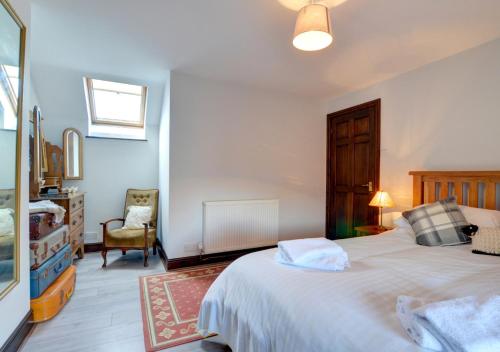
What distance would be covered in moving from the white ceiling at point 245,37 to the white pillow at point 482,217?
1546mm

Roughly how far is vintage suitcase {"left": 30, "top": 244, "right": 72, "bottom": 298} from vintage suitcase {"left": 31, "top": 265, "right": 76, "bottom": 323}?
0.05 metres

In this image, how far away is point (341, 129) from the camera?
12.8 ft

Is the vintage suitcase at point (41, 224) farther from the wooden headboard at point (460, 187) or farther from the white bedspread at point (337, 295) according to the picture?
the wooden headboard at point (460, 187)

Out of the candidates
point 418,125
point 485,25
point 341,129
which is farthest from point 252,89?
point 485,25

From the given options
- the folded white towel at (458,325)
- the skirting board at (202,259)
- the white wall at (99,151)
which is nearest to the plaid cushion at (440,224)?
the folded white towel at (458,325)

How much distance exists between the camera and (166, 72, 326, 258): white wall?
124 inches

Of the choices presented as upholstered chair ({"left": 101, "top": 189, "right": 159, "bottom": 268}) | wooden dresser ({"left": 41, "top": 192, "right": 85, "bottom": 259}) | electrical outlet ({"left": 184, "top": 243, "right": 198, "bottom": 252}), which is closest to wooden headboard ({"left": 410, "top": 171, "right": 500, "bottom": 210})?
electrical outlet ({"left": 184, "top": 243, "right": 198, "bottom": 252})

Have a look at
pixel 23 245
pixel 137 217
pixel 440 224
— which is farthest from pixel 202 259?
pixel 440 224

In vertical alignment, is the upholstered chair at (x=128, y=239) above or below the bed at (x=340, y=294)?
below

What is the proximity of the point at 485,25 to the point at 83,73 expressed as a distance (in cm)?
416

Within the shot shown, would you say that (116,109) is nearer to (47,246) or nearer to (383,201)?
(47,246)

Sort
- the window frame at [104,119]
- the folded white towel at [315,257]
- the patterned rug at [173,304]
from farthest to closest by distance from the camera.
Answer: the window frame at [104,119] < the patterned rug at [173,304] < the folded white towel at [315,257]

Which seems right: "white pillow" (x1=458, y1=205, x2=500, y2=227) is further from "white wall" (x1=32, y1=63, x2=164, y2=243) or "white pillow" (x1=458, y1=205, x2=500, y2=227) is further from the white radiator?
"white wall" (x1=32, y1=63, x2=164, y2=243)

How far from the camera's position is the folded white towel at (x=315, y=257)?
141cm
